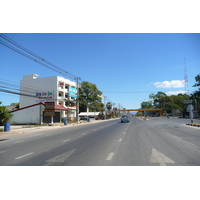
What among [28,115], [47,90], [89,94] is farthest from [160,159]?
[89,94]

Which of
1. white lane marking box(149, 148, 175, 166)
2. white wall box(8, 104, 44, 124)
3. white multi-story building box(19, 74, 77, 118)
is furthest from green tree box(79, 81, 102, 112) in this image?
white lane marking box(149, 148, 175, 166)

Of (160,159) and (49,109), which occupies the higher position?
(49,109)

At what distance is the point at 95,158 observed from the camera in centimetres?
713

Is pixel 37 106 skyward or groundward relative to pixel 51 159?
skyward

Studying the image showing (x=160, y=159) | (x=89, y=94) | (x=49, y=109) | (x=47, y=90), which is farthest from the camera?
(x=89, y=94)

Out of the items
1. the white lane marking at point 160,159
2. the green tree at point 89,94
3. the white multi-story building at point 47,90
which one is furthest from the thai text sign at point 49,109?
the green tree at point 89,94

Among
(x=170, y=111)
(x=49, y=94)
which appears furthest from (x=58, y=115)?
(x=170, y=111)

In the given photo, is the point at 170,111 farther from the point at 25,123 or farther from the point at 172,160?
the point at 172,160

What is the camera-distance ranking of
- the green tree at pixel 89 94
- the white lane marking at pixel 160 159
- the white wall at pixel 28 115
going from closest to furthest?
the white lane marking at pixel 160 159 → the white wall at pixel 28 115 → the green tree at pixel 89 94

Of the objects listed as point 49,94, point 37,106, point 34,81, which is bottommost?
point 37,106

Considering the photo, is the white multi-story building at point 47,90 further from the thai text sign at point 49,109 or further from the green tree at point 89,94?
the green tree at point 89,94

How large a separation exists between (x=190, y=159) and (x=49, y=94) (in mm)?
43522

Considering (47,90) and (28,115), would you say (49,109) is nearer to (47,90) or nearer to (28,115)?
(28,115)

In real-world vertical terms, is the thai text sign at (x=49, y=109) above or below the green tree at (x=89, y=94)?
below
